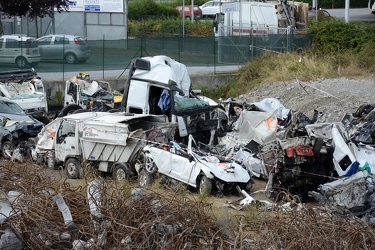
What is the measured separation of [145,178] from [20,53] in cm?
1559

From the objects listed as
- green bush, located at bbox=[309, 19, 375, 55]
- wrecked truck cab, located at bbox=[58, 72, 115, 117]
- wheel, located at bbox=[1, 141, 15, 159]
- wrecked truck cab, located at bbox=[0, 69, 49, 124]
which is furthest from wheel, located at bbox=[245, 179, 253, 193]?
green bush, located at bbox=[309, 19, 375, 55]

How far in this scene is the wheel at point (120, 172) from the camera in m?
16.8

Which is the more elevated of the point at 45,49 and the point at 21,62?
the point at 45,49

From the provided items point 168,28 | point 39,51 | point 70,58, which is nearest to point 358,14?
point 168,28

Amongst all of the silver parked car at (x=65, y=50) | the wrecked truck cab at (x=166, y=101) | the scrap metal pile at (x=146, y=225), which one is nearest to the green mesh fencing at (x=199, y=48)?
the silver parked car at (x=65, y=50)

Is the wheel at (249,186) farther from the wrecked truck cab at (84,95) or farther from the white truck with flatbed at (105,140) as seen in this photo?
the wrecked truck cab at (84,95)

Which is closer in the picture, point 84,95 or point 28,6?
point 84,95

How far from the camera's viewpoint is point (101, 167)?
57.2ft

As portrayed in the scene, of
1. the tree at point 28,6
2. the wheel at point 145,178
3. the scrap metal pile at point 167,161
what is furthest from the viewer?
the tree at point 28,6

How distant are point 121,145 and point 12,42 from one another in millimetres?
15177

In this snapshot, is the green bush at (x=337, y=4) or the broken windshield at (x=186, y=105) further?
the green bush at (x=337, y=4)

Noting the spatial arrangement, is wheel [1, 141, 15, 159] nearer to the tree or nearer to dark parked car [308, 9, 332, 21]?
the tree

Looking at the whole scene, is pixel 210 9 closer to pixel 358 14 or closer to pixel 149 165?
pixel 358 14

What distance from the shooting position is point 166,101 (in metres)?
18.7
